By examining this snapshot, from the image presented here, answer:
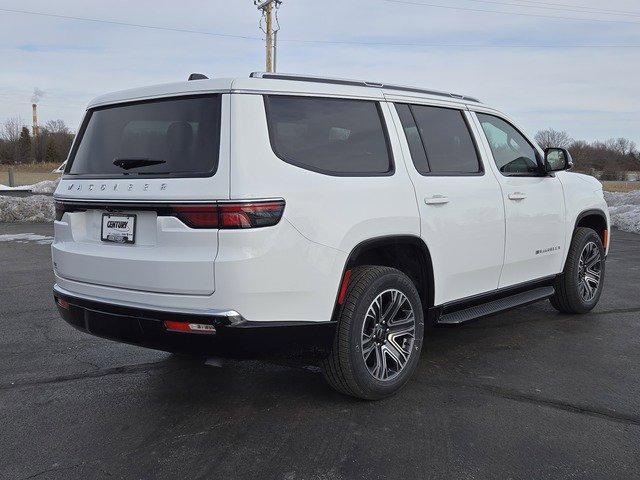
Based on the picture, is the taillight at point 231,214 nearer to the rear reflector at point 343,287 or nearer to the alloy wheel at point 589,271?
the rear reflector at point 343,287

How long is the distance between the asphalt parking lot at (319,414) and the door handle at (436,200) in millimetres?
1231

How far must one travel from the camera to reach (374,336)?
3799 millimetres

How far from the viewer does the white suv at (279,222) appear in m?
3.15

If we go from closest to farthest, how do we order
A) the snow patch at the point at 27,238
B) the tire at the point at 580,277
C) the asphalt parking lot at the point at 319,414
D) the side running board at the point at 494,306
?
the asphalt parking lot at the point at 319,414 < the side running board at the point at 494,306 < the tire at the point at 580,277 < the snow patch at the point at 27,238

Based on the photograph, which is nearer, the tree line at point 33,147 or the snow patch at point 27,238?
the snow patch at point 27,238

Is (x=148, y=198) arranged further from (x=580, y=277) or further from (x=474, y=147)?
(x=580, y=277)

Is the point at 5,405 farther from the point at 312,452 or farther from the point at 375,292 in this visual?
the point at 375,292

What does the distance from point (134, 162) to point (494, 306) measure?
114 inches

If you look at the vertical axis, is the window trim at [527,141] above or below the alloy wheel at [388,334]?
above

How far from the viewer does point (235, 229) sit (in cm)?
308

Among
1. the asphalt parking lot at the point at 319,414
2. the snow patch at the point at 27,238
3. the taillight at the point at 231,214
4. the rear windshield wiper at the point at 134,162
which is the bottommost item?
the snow patch at the point at 27,238

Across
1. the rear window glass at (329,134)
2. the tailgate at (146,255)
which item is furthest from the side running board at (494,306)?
the tailgate at (146,255)

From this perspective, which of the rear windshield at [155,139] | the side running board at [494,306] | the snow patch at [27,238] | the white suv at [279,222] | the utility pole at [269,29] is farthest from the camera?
the utility pole at [269,29]

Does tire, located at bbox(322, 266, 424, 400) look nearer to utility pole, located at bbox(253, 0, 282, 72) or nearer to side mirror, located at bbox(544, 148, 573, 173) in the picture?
side mirror, located at bbox(544, 148, 573, 173)
